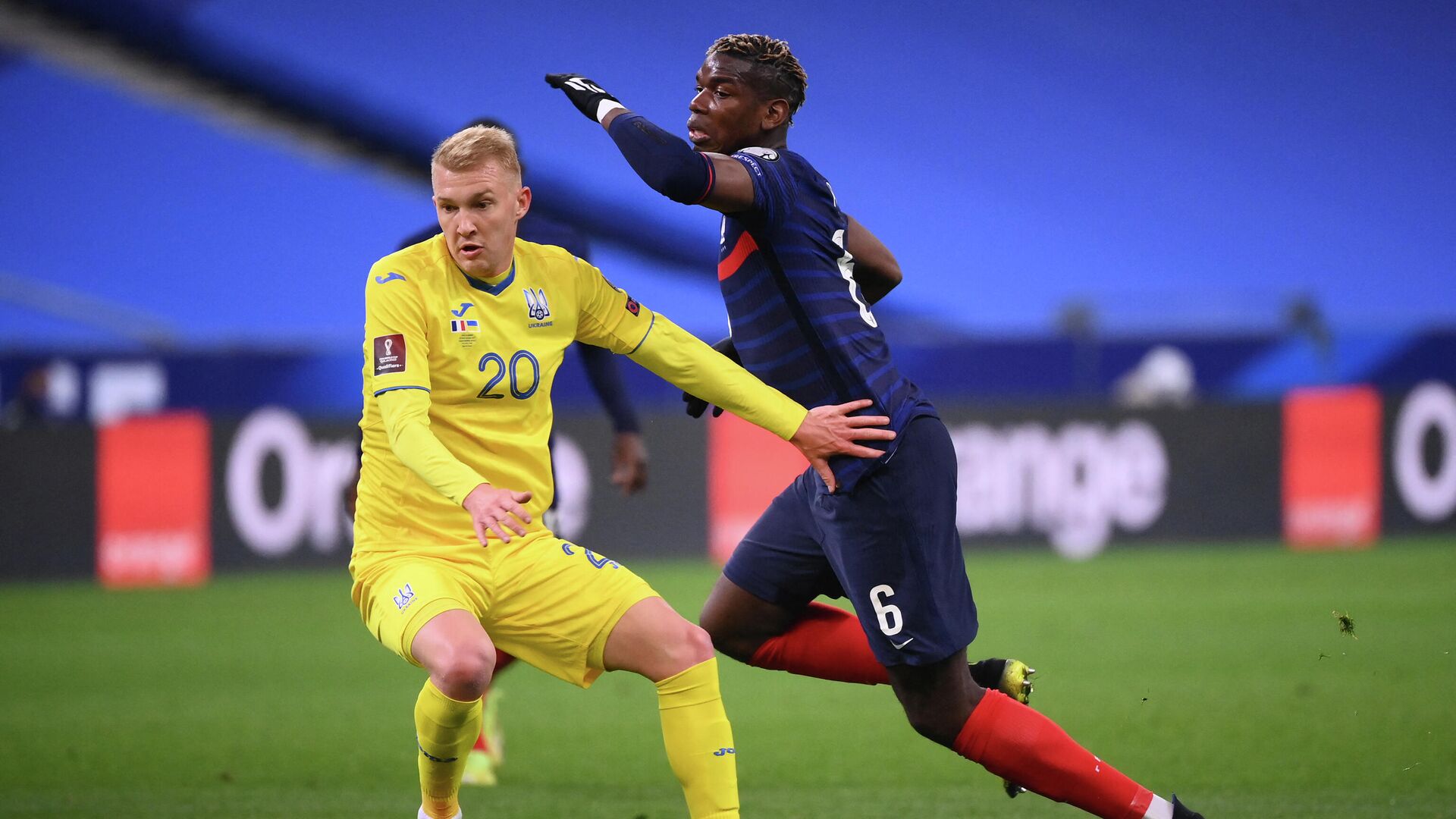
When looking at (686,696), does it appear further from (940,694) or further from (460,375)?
(460,375)

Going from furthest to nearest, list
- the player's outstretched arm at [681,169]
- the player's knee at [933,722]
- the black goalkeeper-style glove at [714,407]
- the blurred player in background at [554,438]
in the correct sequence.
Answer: the blurred player in background at [554,438] < the black goalkeeper-style glove at [714,407] < the player's knee at [933,722] < the player's outstretched arm at [681,169]

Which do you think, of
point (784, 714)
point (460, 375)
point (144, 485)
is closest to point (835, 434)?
point (460, 375)

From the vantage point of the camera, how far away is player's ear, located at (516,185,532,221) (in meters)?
4.14

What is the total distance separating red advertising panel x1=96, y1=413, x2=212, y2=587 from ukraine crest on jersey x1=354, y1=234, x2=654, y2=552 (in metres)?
8.72

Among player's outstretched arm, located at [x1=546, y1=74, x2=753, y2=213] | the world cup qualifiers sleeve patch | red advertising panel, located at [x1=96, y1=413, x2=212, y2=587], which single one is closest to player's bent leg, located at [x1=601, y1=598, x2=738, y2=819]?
the world cup qualifiers sleeve patch

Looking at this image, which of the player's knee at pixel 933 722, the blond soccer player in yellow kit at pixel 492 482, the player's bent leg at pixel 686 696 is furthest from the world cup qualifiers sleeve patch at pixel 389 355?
the player's knee at pixel 933 722

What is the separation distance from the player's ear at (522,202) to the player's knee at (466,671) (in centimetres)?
109

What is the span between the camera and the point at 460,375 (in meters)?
4.02

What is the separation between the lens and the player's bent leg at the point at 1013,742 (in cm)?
398

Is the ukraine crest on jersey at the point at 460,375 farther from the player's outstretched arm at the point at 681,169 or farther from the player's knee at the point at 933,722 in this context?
the player's knee at the point at 933,722

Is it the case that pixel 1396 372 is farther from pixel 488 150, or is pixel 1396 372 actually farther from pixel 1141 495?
pixel 488 150

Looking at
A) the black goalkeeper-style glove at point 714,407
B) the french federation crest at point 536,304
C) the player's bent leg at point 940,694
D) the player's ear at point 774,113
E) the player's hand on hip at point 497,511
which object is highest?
the player's ear at point 774,113

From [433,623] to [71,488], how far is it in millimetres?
9487

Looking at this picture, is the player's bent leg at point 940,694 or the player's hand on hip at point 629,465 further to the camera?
the player's hand on hip at point 629,465
